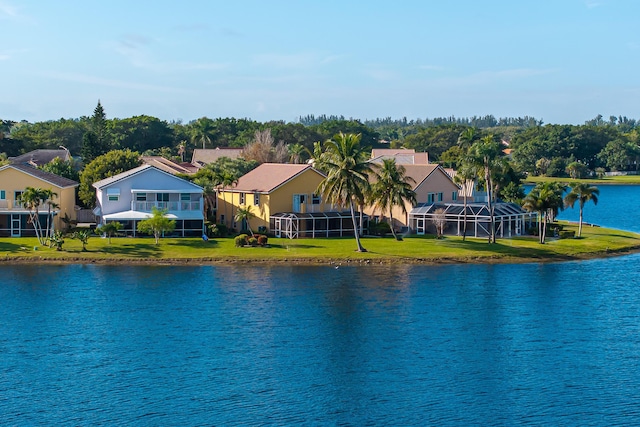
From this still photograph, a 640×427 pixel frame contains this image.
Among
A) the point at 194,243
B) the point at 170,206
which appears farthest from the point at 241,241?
the point at 170,206

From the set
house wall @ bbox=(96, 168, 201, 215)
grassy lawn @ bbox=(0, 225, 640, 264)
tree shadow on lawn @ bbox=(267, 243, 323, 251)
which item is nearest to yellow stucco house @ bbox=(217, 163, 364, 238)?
grassy lawn @ bbox=(0, 225, 640, 264)

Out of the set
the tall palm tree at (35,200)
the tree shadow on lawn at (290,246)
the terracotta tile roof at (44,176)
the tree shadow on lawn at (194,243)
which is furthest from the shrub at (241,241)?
the terracotta tile roof at (44,176)

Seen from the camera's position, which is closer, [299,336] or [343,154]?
[299,336]

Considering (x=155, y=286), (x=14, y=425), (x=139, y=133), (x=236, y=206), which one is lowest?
(x=14, y=425)

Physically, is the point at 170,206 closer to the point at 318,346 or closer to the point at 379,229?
the point at 379,229

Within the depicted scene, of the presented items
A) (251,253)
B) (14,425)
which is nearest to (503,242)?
(251,253)

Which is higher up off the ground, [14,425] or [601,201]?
[601,201]

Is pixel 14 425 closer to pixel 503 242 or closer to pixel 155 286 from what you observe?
pixel 155 286
